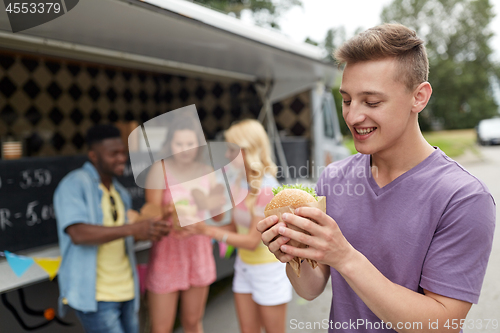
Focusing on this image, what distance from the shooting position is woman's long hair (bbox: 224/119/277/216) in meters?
2.35

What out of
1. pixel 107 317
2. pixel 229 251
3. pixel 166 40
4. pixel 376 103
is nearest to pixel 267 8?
pixel 166 40

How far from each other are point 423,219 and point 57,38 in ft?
9.74

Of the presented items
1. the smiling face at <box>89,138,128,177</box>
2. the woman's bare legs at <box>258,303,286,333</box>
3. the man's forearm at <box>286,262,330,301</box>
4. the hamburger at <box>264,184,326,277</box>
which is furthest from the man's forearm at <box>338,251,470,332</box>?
the smiling face at <box>89,138,128,177</box>

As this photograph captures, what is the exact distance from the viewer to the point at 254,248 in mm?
2307

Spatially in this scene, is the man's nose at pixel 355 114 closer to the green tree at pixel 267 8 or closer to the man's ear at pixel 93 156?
the man's ear at pixel 93 156

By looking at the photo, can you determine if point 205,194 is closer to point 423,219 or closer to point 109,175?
point 109,175

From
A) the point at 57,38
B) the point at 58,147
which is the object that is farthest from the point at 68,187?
the point at 58,147

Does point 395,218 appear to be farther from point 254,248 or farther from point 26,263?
point 26,263

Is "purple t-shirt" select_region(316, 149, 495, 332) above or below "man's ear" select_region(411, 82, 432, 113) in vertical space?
below

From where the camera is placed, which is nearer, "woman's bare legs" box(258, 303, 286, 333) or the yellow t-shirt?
the yellow t-shirt

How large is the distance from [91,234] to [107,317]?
524mm

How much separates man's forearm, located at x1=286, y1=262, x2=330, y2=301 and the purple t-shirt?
5cm

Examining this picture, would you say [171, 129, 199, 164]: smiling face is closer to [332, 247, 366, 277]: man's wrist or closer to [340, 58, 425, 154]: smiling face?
[340, 58, 425, 154]: smiling face

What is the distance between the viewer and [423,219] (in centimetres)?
107
